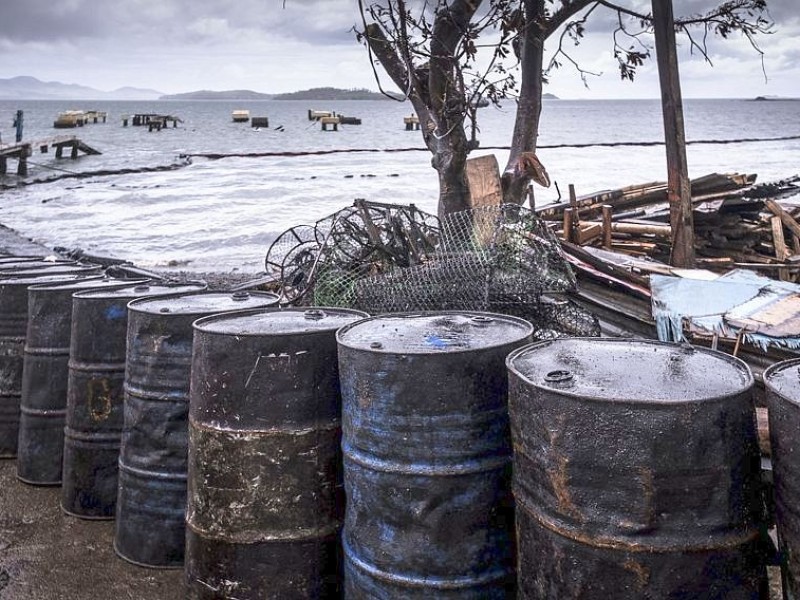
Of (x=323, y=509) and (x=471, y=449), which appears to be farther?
(x=323, y=509)

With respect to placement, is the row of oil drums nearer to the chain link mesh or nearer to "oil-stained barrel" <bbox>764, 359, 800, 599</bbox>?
"oil-stained barrel" <bbox>764, 359, 800, 599</bbox>

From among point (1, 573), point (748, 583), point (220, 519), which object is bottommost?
point (1, 573)

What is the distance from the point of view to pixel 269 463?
334 cm

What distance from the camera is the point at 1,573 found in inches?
161

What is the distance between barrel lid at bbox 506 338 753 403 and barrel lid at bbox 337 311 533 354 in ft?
0.62

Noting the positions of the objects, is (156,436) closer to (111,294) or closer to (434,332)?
(111,294)

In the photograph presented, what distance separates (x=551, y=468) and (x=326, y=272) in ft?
11.6

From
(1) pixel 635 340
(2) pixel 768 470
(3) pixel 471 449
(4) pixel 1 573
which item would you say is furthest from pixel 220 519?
(2) pixel 768 470

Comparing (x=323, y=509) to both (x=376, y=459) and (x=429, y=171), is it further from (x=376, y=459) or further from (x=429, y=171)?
(x=429, y=171)

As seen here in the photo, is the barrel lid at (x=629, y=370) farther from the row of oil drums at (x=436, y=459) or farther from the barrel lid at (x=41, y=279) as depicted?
the barrel lid at (x=41, y=279)

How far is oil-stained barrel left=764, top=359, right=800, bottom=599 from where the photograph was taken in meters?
2.22

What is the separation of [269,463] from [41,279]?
10.4 feet

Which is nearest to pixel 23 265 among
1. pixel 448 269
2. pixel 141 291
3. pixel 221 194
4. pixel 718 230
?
pixel 141 291

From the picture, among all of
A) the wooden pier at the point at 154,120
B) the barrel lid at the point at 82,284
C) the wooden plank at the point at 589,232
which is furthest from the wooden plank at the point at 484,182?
the wooden pier at the point at 154,120
